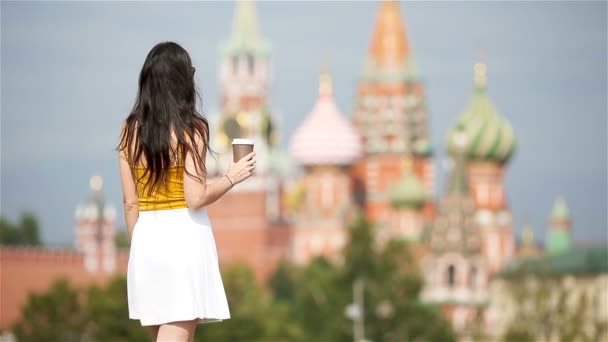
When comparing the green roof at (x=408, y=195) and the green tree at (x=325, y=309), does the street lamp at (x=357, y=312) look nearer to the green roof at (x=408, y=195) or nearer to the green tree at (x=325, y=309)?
the green tree at (x=325, y=309)

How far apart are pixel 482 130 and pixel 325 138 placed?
7.02 m

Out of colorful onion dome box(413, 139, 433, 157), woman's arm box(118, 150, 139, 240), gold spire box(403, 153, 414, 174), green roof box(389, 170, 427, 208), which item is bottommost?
green roof box(389, 170, 427, 208)

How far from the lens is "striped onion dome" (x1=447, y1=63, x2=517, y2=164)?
79.0 m

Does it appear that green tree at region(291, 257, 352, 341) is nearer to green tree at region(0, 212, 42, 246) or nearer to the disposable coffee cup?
green tree at region(0, 212, 42, 246)

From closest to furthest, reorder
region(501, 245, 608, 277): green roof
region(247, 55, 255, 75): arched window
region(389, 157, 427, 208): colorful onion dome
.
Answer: region(501, 245, 608, 277): green roof, region(389, 157, 427, 208): colorful onion dome, region(247, 55, 255, 75): arched window

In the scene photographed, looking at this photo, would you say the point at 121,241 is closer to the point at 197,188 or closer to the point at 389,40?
the point at 389,40

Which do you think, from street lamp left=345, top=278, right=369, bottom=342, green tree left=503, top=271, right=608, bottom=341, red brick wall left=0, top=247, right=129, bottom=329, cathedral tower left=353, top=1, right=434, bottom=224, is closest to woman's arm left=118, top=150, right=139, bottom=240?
green tree left=503, top=271, right=608, bottom=341

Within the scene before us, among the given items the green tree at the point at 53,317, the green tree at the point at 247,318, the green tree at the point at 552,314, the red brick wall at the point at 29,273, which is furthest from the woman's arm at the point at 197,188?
the red brick wall at the point at 29,273

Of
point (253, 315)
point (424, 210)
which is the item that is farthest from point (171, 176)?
point (424, 210)

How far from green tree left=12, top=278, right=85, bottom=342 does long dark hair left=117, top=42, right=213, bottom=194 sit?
164 feet

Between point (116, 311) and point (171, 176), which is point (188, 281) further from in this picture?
point (116, 311)

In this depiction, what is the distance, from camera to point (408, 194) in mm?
78188

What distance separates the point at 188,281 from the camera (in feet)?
16.2

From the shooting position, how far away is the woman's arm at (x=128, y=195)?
16.7 ft
